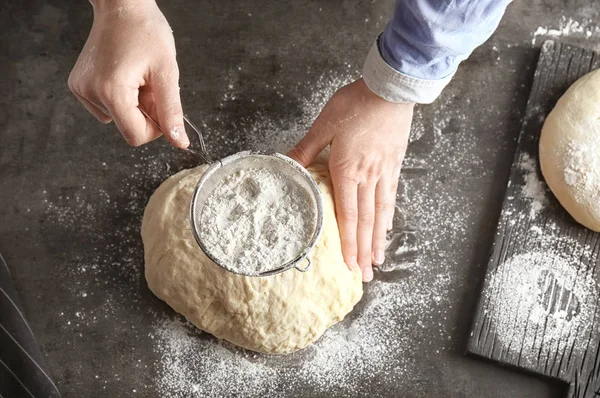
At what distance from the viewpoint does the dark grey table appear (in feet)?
5.35

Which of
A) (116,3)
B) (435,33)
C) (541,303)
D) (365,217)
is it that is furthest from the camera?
(541,303)

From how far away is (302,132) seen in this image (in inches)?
67.0

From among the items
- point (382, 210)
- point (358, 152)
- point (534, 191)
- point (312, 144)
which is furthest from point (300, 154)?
point (534, 191)

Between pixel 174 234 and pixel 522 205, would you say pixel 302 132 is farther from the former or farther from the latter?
pixel 522 205

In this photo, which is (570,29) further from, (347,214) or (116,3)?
(116,3)

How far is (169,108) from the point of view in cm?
120

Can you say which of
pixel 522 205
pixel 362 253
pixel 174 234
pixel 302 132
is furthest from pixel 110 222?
pixel 522 205

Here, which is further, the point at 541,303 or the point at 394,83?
the point at 541,303

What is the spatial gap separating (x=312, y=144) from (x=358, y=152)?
11 centimetres

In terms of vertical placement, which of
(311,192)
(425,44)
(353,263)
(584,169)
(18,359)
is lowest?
(18,359)

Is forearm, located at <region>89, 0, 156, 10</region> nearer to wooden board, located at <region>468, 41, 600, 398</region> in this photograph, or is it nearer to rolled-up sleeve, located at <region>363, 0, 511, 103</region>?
rolled-up sleeve, located at <region>363, 0, 511, 103</region>

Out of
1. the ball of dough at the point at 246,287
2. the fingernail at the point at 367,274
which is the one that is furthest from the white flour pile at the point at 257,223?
the fingernail at the point at 367,274

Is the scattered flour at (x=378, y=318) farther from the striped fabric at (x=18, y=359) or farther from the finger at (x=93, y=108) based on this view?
the finger at (x=93, y=108)

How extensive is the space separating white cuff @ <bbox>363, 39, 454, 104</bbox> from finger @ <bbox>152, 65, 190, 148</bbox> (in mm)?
426
